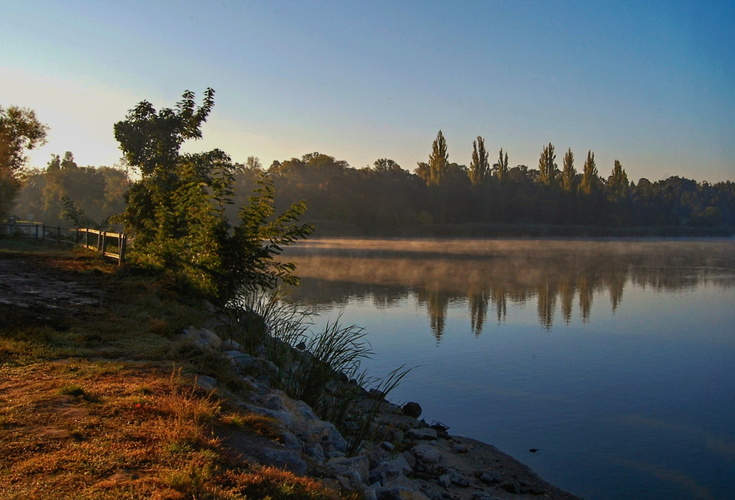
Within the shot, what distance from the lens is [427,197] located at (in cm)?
9650

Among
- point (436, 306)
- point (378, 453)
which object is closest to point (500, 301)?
point (436, 306)

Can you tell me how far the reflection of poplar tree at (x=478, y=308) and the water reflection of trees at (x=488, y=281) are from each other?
29 mm

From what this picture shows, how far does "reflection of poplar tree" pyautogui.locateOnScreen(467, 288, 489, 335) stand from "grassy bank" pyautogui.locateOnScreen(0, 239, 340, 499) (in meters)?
11.1

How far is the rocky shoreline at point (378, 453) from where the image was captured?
548 centimetres

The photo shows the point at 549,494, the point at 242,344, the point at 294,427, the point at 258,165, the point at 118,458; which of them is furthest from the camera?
the point at 258,165

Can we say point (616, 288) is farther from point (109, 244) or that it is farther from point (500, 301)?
point (109, 244)

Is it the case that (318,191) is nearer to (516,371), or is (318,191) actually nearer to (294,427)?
(516,371)

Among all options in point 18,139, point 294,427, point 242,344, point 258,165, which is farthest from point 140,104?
point 258,165

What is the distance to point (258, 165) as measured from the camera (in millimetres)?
120562

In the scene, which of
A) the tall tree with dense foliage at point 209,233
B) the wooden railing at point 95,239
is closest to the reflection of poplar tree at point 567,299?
the tall tree with dense foliage at point 209,233

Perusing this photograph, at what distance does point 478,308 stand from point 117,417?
63.6 feet

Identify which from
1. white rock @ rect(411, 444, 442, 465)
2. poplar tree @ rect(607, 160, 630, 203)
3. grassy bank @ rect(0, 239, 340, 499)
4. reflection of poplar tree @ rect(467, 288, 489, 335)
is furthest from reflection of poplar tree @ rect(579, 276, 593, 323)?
poplar tree @ rect(607, 160, 630, 203)

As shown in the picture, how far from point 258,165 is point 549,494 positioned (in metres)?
116

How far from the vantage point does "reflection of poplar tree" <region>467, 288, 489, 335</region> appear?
20.4 meters
